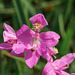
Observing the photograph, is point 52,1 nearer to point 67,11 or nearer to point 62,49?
point 67,11

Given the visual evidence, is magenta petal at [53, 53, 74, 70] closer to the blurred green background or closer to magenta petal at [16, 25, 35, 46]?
magenta petal at [16, 25, 35, 46]

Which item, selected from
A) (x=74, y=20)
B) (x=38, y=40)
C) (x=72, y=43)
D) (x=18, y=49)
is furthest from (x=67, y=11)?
(x=18, y=49)

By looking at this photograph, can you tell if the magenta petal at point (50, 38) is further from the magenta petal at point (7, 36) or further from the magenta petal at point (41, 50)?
the magenta petal at point (7, 36)

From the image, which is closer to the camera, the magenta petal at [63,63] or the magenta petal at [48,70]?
the magenta petal at [48,70]

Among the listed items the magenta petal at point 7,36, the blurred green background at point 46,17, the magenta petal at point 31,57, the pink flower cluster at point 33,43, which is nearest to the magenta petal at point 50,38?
the pink flower cluster at point 33,43

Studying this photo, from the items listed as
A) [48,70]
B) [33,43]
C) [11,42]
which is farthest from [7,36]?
[48,70]
